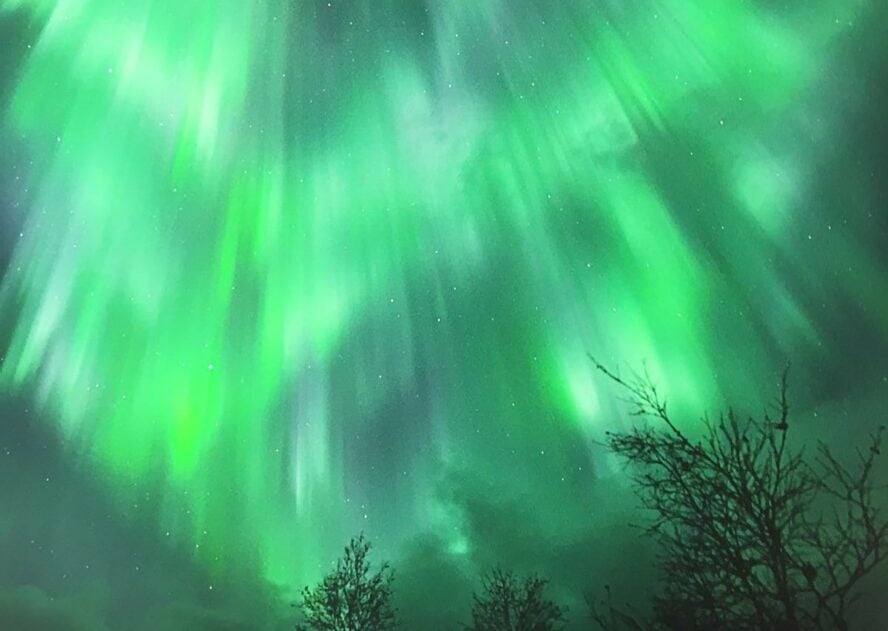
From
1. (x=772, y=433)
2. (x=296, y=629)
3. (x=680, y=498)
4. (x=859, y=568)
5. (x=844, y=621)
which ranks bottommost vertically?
(x=844, y=621)

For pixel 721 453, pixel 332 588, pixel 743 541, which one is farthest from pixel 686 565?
pixel 332 588

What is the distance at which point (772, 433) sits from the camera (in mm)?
11750

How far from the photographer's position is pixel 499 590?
123ft

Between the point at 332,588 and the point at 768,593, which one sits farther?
the point at 332,588

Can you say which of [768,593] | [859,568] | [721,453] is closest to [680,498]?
[721,453]

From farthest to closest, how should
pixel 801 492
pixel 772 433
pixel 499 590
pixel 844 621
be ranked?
pixel 499 590
pixel 772 433
pixel 801 492
pixel 844 621

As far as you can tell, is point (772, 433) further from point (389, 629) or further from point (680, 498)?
point (389, 629)

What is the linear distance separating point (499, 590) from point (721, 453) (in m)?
29.6

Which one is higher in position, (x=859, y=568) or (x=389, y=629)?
(x=389, y=629)

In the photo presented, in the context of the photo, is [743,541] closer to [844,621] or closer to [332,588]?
[844,621]

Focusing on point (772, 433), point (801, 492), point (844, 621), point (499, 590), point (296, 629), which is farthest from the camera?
point (499, 590)

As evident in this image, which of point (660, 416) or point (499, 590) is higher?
point (499, 590)

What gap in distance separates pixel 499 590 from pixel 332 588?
10069 mm

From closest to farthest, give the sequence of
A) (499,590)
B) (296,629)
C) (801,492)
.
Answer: (801,492) → (296,629) → (499,590)
